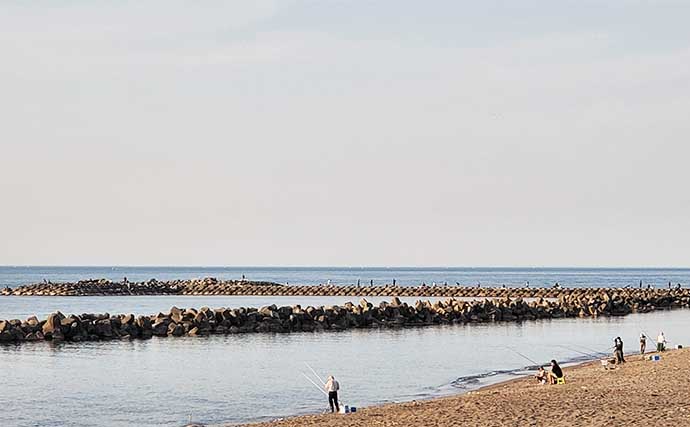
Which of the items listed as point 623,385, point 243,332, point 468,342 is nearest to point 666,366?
point 623,385

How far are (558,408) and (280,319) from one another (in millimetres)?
32695

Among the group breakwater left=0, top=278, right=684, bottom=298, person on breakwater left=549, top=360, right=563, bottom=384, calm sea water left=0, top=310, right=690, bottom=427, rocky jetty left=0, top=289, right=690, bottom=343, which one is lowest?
calm sea water left=0, top=310, right=690, bottom=427

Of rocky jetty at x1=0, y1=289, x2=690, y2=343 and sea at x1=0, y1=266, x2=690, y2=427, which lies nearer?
sea at x1=0, y1=266, x2=690, y2=427

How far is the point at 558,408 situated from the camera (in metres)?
19.8

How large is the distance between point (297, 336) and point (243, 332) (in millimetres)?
3286

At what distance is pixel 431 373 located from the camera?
32500 millimetres

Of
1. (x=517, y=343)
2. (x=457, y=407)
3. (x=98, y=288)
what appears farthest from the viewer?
(x=98, y=288)

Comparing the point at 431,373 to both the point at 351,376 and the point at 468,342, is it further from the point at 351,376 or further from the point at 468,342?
the point at 468,342

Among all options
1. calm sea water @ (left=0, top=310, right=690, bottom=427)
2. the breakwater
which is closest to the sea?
calm sea water @ (left=0, top=310, right=690, bottom=427)

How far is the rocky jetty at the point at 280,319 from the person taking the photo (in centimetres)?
A: 4554

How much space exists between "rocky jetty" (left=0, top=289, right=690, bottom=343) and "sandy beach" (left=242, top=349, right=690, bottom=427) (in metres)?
24.7

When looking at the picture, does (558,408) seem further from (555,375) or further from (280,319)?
(280,319)

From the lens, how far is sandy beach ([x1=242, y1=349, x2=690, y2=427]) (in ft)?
60.1

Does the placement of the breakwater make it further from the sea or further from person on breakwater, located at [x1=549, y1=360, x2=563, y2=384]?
person on breakwater, located at [x1=549, y1=360, x2=563, y2=384]
